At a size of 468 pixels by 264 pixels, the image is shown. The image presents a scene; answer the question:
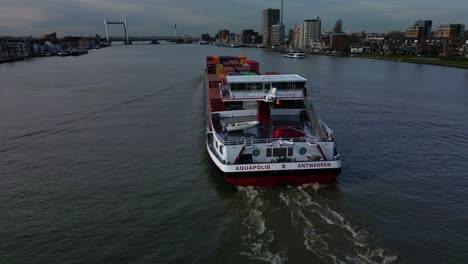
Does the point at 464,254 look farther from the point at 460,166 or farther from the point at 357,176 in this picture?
the point at 460,166

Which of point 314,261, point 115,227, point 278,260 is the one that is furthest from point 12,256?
point 314,261

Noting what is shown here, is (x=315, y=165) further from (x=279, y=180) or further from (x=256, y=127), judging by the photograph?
(x=256, y=127)

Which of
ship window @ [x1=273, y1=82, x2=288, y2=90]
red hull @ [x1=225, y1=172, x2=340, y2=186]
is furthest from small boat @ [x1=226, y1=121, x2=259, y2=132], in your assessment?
red hull @ [x1=225, y1=172, x2=340, y2=186]

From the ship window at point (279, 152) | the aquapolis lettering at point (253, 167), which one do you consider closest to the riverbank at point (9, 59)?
the aquapolis lettering at point (253, 167)

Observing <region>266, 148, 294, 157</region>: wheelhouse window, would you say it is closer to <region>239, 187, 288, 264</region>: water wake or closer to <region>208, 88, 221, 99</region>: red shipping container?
<region>239, 187, 288, 264</region>: water wake

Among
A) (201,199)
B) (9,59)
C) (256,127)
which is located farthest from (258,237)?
(9,59)

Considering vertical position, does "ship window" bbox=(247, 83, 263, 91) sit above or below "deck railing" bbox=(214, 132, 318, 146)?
above

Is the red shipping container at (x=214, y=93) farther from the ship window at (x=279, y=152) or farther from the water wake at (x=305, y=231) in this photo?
the water wake at (x=305, y=231)

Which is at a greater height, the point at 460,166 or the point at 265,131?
the point at 265,131
